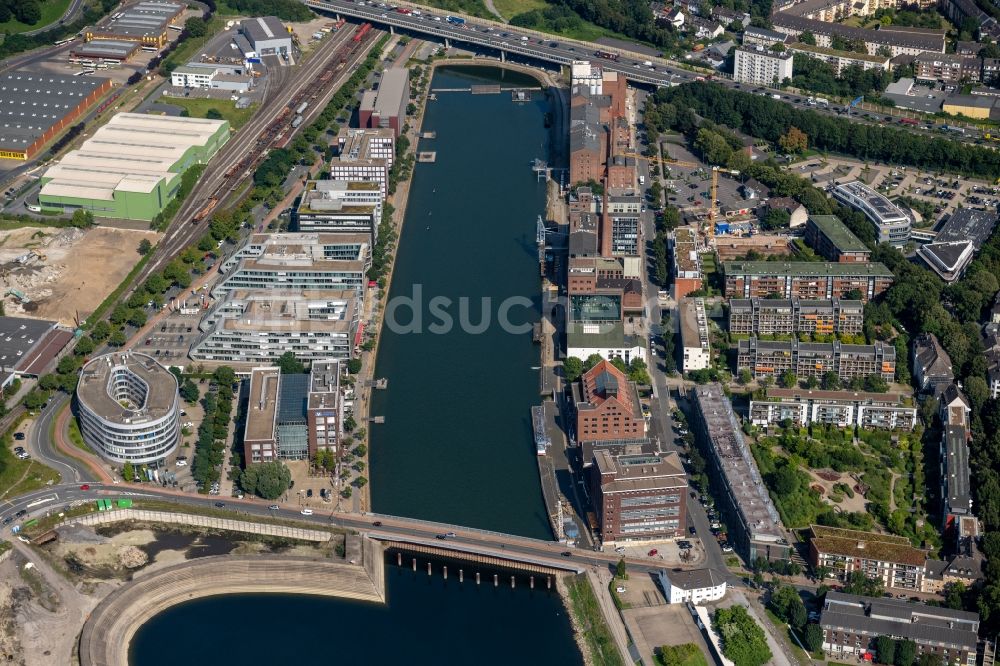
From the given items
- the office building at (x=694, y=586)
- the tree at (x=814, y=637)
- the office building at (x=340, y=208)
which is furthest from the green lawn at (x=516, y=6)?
the tree at (x=814, y=637)

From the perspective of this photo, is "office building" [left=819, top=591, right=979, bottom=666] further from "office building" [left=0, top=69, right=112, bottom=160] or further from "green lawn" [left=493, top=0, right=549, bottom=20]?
"green lawn" [left=493, top=0, right=549, bottom=20]

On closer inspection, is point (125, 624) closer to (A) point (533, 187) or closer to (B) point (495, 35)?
(A) point (533, 187)

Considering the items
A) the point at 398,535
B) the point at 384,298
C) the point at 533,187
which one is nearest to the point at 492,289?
the point at 384,298

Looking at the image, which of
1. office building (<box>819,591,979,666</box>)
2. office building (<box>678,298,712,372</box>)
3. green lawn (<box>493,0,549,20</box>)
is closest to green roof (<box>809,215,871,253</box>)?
office building (<box>678,298,712,372</box>)

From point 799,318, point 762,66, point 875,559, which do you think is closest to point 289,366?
point 799,318

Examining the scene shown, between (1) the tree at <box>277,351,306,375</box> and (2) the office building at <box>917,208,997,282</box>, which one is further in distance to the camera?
(2) the office building at <box>917,208,997,282</box>
